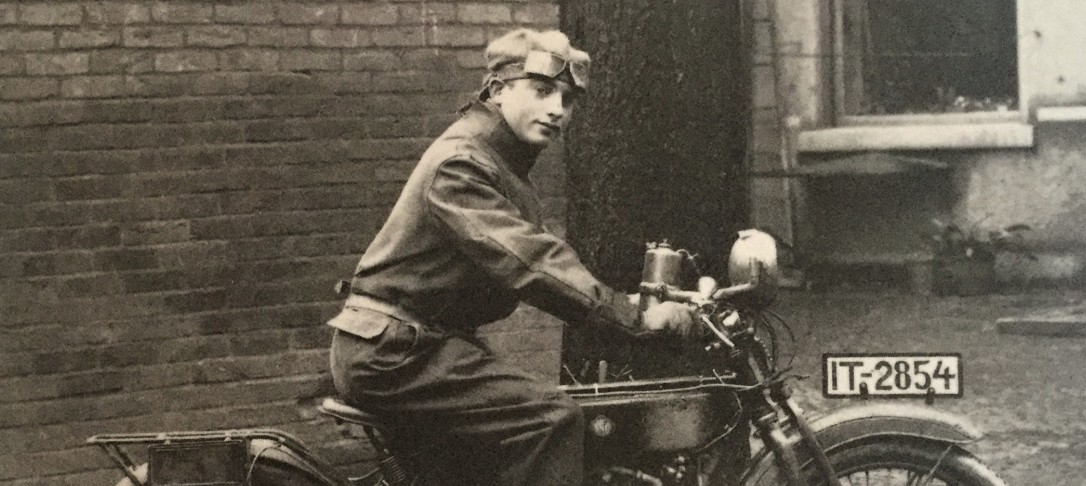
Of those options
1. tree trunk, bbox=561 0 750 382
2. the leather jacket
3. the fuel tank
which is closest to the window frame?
tree trunk, bbox=561 0 750 382

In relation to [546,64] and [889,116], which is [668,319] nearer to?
[546,64]

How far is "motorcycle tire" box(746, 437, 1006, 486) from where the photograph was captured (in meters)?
3.74

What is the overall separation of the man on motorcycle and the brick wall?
5.95ft

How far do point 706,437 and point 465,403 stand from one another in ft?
2.46

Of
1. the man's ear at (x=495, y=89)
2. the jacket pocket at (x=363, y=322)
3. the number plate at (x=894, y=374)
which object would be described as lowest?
the number plate at (x=894, y=374)

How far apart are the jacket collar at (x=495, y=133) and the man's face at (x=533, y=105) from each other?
0.06 feet

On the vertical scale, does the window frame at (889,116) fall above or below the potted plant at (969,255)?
above

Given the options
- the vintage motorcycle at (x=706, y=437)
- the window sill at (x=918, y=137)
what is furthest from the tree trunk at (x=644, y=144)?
the window sill at (x=918, y=137)

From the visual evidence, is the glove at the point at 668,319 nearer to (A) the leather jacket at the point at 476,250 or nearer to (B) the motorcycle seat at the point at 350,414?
(A) the leather jacket at the point at 476,250

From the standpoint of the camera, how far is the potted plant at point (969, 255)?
7.70 metres

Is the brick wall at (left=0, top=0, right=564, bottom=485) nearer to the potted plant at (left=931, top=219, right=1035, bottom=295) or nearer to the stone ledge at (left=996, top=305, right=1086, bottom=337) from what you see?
the stone ledge at (left=996, top=305, right=1086, bottom=337)

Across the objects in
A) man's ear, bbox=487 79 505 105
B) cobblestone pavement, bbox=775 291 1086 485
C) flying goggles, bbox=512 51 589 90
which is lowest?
cobblestone pavement, bbox=775 291 1086 485

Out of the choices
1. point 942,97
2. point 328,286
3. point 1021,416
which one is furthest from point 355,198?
point 942,97

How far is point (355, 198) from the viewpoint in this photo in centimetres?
522
